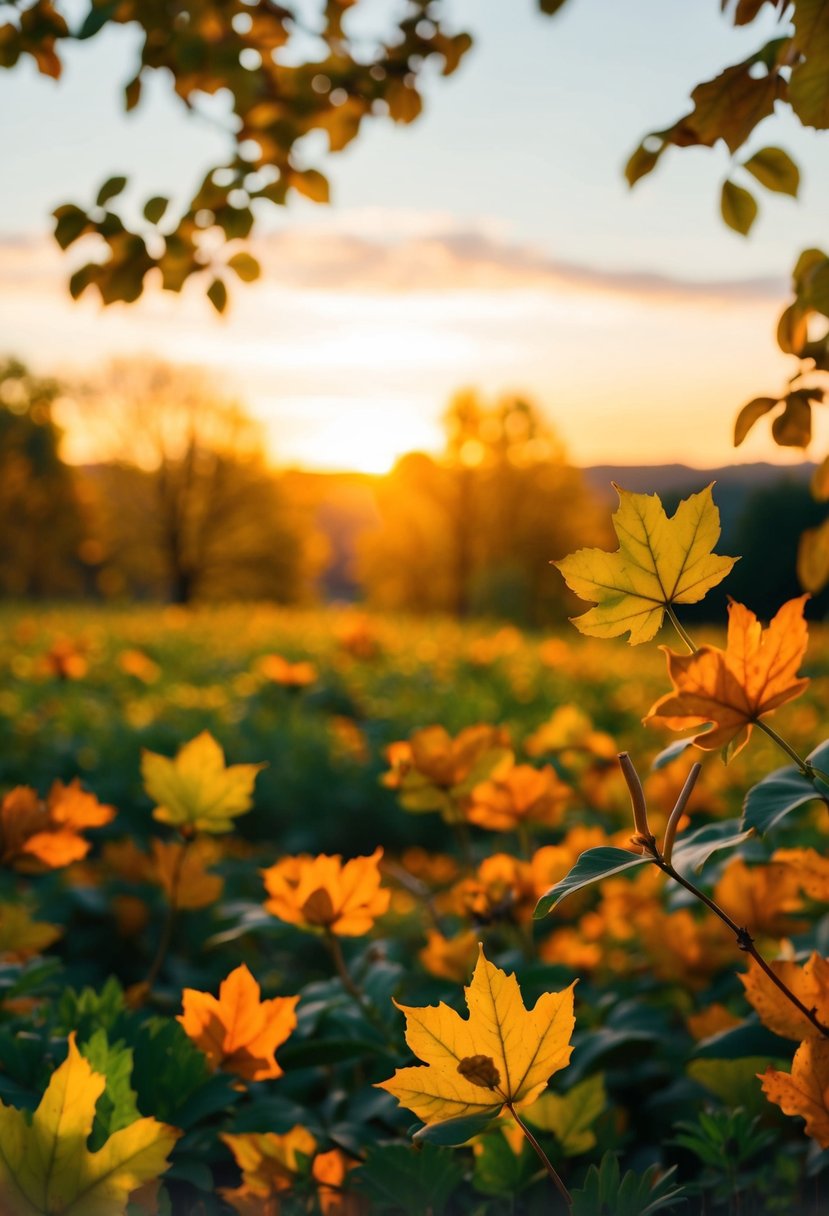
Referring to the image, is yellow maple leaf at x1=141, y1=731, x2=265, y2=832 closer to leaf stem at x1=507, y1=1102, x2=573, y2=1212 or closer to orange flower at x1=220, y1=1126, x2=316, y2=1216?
orange flower at x1=220, y1=1126, x2=316, y2=1216

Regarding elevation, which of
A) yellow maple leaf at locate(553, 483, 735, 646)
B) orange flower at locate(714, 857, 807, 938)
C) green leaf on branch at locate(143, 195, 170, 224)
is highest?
green leaf on branch at locate(143, 195, 170, 224)

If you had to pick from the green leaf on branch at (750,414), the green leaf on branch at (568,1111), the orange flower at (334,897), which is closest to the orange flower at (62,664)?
the orange flower at (334,897)

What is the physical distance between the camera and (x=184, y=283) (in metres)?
1.97

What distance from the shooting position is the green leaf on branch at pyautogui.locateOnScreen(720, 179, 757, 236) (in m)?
1.32

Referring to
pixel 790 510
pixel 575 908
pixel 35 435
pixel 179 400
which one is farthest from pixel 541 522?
pixel 575 908

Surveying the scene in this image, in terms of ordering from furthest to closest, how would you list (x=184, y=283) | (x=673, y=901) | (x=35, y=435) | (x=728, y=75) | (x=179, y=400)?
(x=179, y=400), (x=35, y=435), (x=184, y=283), (x=673, y=901), (x=728, y=75)

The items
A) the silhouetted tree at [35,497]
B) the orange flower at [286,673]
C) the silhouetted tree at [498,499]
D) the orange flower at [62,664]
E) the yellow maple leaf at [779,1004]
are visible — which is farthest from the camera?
the silhouetted tree at [498,499]

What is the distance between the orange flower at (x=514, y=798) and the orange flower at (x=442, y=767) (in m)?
0.03

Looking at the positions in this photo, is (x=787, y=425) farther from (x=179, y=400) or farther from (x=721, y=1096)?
(x=179, y=400)

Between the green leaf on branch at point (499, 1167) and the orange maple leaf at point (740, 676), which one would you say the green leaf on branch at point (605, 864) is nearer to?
the orange maple leaf at point (740, 676)

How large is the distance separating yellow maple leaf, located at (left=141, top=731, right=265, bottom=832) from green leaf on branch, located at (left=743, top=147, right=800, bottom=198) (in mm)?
964

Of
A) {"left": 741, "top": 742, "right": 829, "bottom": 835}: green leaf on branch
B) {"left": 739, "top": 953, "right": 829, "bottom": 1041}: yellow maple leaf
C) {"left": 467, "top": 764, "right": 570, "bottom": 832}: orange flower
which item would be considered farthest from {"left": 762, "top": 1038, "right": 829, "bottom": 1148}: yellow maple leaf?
{"left": 467, "top": 764, "right": 570, "bottom": 832}: orange flower

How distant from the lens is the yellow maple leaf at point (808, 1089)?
0.85 metres

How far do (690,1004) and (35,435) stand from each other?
39.9 m
